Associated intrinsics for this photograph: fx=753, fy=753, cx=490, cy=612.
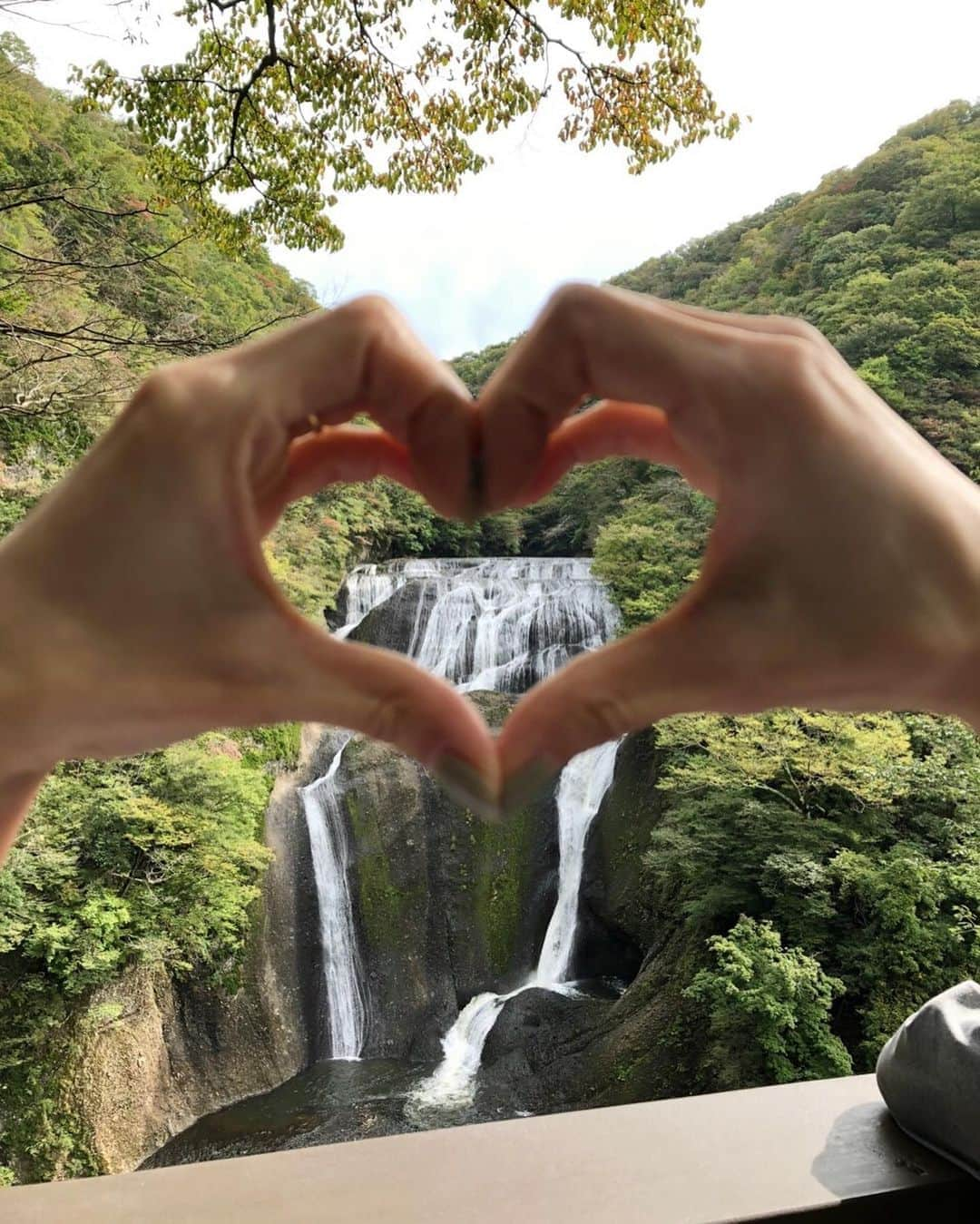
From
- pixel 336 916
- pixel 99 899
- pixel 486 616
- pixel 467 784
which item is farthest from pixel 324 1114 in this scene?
pixel 467 784

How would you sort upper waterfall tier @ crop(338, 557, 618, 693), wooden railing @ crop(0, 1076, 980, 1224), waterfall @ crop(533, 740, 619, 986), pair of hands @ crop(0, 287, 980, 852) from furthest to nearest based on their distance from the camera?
upper waterfall tier @ crop(338, 557, 618, 693) → waterfall @ crop(533, 740, 619, 986) → wooden railing @ crop(0, 1076, 980, 1224) → pair of hands @ crop(0, 287, 980, 852)

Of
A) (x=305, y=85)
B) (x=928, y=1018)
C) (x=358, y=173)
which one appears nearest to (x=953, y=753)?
(x=928, y=1018)

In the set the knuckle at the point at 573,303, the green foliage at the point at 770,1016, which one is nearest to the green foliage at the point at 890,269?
the green foliage at the point at 770,1016

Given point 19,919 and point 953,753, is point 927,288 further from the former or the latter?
point 19,919

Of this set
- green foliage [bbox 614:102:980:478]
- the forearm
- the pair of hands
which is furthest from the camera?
green foliage [bbox 614:102:980:478]

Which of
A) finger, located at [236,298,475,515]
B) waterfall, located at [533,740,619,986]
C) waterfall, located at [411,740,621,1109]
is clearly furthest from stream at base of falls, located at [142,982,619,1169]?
finger, located at [236,298,475,515]

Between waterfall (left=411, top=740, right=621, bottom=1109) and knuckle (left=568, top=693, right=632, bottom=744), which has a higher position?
knuckle (left=568, top=693, right=632, bottom=744)

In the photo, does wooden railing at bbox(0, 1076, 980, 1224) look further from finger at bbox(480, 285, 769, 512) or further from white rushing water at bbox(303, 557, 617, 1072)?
white rushing water at bbox(303, 557, 617, 1072)

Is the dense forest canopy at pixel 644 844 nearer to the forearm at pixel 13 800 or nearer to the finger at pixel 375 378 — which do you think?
the forearm at pixel 13 800
